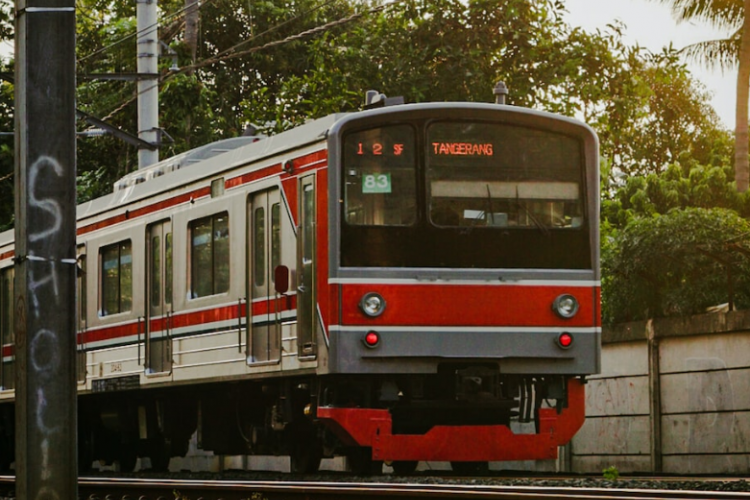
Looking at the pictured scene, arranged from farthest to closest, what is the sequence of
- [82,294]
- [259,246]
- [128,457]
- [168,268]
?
[128,457] → [82,294] → [168,268] → [259,246]

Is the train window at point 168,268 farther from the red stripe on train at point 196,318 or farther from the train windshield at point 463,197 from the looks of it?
the train windshield at point 463,197

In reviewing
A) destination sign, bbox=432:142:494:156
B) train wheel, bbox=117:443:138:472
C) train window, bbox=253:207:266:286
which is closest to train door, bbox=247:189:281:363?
train window, bbox=253:207:266:286

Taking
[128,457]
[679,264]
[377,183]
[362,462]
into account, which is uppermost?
[377,183]

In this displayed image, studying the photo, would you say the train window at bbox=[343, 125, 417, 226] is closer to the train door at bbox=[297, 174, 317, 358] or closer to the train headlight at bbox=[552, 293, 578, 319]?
the train door at bbox=[297, 174, 317, 358]

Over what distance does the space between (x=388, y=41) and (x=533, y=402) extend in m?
12.1

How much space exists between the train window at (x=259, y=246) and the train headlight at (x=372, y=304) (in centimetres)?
137

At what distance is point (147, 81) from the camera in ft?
69.8

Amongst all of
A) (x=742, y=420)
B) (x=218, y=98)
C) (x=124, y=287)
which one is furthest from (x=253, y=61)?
(x=742, y=420)

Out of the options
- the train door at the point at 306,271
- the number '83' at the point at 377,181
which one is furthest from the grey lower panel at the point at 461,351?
the number '83' at the point at 377,181

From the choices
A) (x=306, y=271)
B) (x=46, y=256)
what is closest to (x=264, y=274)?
(x=306, y=271)

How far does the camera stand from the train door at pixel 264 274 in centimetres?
1290

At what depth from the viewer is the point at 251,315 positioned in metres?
13.2

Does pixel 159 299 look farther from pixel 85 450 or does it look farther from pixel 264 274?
pixel 85 450

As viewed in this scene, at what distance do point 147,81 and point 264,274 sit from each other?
8.87 metres
